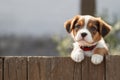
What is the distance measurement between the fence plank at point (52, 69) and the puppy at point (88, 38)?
86 mm

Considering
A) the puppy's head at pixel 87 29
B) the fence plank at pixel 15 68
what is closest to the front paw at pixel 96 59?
the puppy's head at pixel 87 29

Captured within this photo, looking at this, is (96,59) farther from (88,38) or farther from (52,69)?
(52,69)

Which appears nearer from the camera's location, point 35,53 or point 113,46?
point 113,46

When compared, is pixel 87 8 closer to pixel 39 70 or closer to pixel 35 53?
pixel 35 53

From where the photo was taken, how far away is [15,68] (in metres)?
3.84

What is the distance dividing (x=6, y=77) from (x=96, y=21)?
725 millimetres

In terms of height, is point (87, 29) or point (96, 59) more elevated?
point (87, 29)

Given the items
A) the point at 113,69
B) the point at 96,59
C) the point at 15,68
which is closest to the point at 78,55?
the point at 96,59

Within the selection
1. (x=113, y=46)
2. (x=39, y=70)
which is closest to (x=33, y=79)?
(x=39, y=70)

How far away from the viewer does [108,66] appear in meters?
3.80

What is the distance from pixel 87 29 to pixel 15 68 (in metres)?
0.56

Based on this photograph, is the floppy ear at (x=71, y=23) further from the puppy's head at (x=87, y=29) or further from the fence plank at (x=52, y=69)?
the fence plank at (x=52, y=69)

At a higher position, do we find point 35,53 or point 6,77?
point 6,77

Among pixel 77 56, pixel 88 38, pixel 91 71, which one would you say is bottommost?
pixel 91 71
